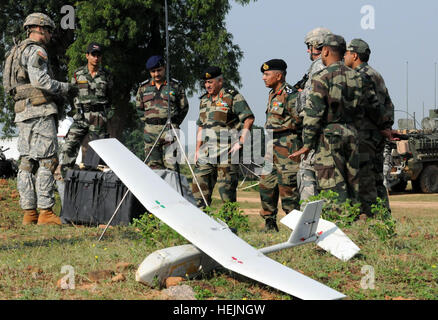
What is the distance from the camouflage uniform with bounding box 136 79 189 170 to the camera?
8578 millimetres

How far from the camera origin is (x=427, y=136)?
18.6 m

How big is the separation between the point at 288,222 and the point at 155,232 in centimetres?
126

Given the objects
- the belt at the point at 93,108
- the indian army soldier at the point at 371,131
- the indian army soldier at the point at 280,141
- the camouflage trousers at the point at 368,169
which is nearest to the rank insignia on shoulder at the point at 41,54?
the belt at the point at 93,108

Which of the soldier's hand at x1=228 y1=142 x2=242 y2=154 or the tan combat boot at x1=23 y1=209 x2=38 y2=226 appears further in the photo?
the tan combat boot at x1=23 y1=209 x2=38 y2=226

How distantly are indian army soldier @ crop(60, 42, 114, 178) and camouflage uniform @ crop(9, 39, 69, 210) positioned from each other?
89 centimetres

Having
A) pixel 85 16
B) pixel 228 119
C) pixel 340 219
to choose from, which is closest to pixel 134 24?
pixel 85 16

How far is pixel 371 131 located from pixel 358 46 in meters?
1.09

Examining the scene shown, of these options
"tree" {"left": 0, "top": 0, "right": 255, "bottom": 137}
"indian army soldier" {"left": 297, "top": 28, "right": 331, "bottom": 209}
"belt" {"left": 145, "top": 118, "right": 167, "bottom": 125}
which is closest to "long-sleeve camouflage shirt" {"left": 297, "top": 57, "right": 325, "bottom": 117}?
"indian army soldier" {"left": 297, "top": 28, "right": 331, "bottom": 209}

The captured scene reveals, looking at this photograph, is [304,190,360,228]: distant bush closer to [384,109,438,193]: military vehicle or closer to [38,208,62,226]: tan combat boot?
[38,208,62,226]: tan combat boot

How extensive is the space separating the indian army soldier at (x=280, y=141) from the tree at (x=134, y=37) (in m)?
13.6

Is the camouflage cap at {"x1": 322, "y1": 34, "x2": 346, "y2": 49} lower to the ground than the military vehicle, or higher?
higher

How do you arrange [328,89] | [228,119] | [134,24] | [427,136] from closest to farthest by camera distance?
[328,89] → [228,119] → [427,136] → [134,24]

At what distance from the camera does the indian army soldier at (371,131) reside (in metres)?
7.07
